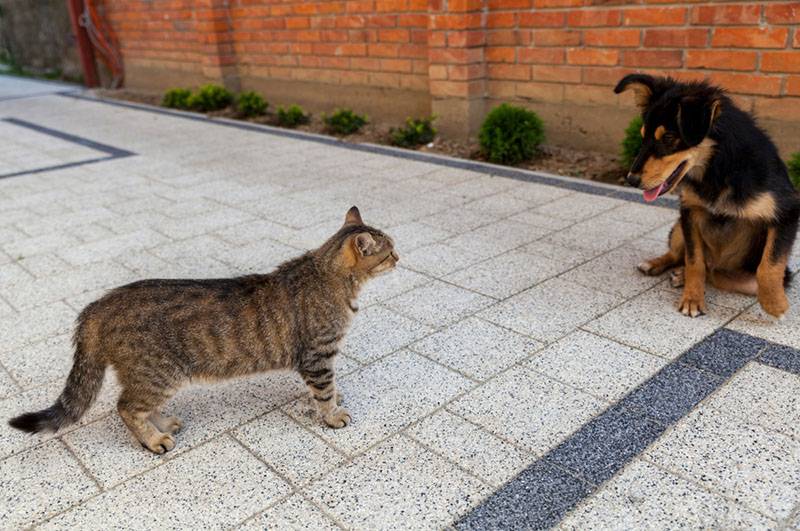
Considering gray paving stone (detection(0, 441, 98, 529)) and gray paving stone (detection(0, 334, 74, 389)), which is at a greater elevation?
gray paving stone (detection(0, 334, 74, 389))

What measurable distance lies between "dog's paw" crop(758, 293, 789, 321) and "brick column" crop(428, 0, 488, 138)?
5.20m

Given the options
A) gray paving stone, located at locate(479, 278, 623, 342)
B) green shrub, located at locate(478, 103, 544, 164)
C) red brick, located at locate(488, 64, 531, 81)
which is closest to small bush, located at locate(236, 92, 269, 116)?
red brick, located at locate(488, 64, 531, 81)

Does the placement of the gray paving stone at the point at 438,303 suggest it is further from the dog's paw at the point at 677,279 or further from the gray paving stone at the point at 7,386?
the gray paving stone at the point at 7,386

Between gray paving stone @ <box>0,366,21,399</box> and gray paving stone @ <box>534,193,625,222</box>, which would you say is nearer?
gray paving stone @ <box>0,366,21,399</box>

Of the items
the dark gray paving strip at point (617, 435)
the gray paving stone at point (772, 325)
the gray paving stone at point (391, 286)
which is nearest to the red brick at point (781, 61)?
the gray paving stone at point (772, 325)

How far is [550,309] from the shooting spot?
4.14 meters

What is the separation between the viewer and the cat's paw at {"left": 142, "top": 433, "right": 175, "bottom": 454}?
2895mm

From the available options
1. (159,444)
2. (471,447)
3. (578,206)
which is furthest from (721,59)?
(159,444)

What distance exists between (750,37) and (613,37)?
4.61ft

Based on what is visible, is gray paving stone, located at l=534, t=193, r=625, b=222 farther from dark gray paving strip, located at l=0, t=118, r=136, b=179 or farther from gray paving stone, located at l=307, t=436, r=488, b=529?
dark gray paving strip, located at l=0, t=118, r=136, b=179

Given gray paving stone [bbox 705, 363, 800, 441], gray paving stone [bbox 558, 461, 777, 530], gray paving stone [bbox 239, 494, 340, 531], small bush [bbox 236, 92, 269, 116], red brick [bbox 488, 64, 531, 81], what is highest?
red brick [bbox 488, 64, 531, 81]

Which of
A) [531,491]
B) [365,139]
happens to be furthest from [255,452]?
[365,139]

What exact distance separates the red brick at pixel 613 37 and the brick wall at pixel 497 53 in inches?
0.4

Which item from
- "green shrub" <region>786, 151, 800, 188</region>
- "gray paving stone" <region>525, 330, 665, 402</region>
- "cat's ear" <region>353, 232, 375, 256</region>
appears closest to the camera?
"cat's ear" <region>353, 232, 375, 256</region>
